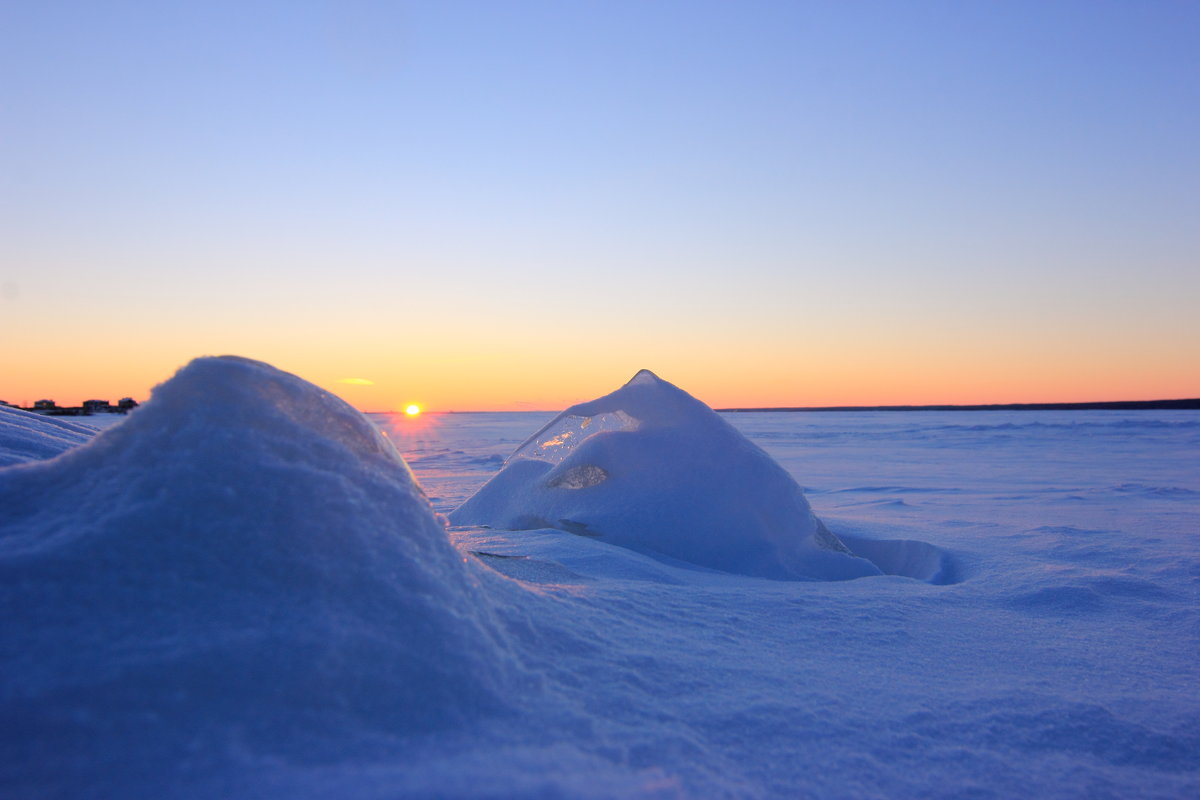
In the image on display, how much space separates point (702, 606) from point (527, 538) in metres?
1.07

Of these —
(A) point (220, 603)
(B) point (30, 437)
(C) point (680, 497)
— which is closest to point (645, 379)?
(C) point (680, 497)

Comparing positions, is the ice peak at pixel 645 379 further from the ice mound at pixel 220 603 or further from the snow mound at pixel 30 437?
the snow mound at pixel 30 437

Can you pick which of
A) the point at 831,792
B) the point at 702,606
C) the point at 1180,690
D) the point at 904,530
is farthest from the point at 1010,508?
the point at 831,792

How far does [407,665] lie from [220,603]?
288mm

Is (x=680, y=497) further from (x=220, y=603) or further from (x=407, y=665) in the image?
(x=220, y=603)

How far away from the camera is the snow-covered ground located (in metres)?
0.81

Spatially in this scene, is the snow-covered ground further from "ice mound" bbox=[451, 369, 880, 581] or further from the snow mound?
"ice mound" bbox=[451, 369, 880, 581]

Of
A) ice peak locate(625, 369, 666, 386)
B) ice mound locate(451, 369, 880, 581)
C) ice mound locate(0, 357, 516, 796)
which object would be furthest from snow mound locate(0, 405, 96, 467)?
ice peak locate(625, 369, 666, 386)

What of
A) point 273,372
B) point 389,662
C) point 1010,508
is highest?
point 273,372

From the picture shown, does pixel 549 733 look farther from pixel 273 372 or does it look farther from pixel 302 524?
pixel 273 372

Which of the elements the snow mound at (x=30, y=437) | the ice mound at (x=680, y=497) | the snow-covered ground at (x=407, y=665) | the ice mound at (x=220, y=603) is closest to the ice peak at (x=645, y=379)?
the ice mound at (x=680, y=497)

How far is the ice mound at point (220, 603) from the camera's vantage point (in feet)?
2.61

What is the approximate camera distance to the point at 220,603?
971 millimetres

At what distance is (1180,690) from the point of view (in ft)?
4.77
